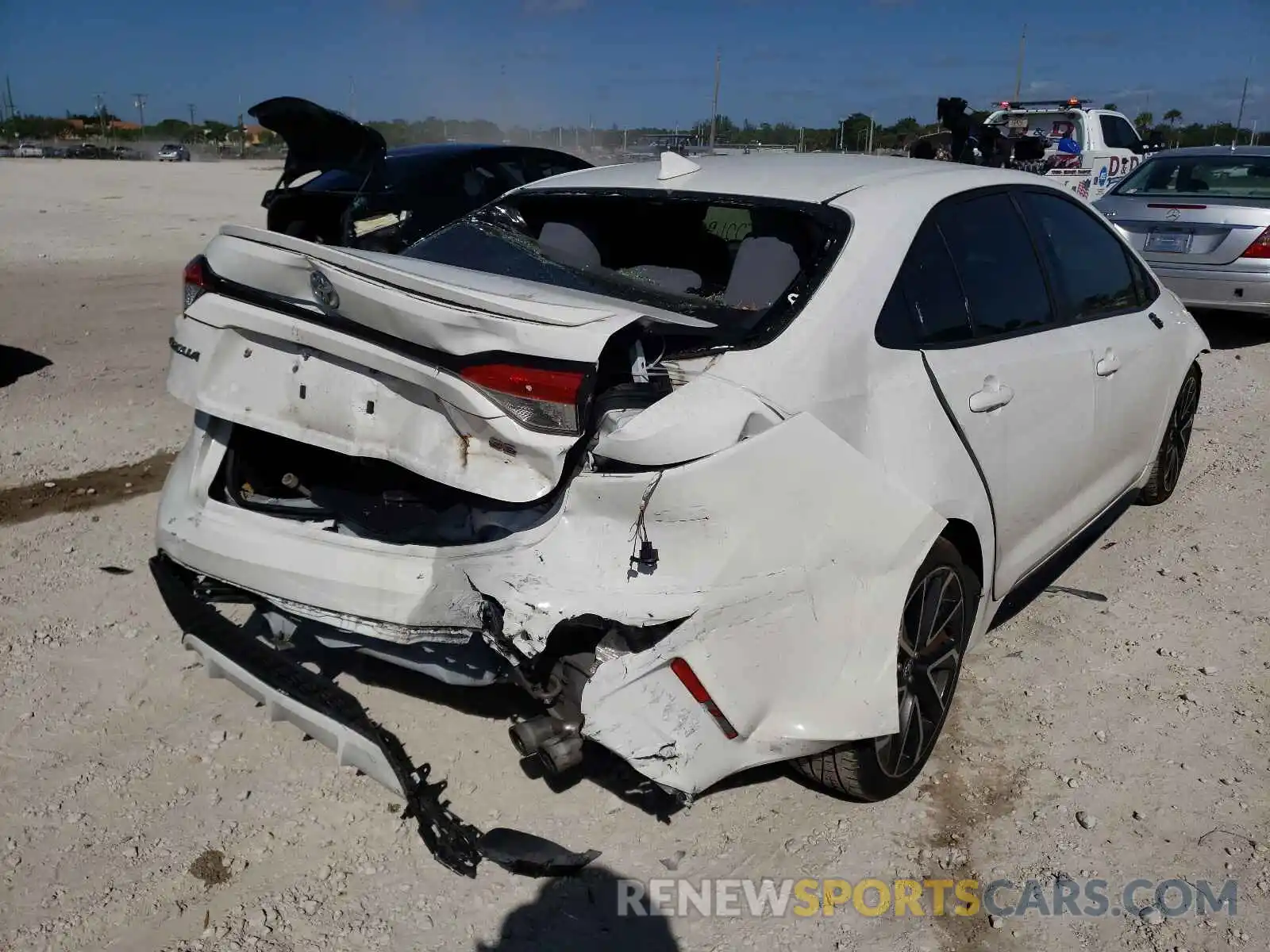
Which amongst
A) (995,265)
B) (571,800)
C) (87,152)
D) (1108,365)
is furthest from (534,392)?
(87,152)

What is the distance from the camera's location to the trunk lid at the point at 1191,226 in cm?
830

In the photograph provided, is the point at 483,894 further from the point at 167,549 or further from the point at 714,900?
the point at 167,549

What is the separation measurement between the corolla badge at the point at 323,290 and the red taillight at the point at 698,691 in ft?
3.91

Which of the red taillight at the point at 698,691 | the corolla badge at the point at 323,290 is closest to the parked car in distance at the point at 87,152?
the corolla badge at the point at 323,290

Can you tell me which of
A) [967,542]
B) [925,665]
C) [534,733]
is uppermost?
[967,542]

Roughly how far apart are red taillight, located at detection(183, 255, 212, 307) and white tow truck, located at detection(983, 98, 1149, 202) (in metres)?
11.7

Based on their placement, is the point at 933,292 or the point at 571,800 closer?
the point at 571,800

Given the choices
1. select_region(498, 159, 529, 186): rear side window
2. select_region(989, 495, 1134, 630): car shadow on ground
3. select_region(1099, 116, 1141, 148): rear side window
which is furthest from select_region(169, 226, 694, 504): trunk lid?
select_region(1099, 116, 1141, 148): rear side window

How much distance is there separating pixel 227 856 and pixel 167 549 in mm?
882

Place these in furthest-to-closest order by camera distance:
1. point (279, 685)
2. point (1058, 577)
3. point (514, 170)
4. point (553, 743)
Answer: point (514, 170) < point (1058, 577) < point (279, 685) < point (553, 743)

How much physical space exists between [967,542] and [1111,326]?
4.69 feet

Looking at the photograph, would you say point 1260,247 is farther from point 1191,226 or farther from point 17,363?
point 17,363

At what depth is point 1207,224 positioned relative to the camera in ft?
27.8

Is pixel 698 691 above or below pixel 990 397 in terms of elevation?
below
